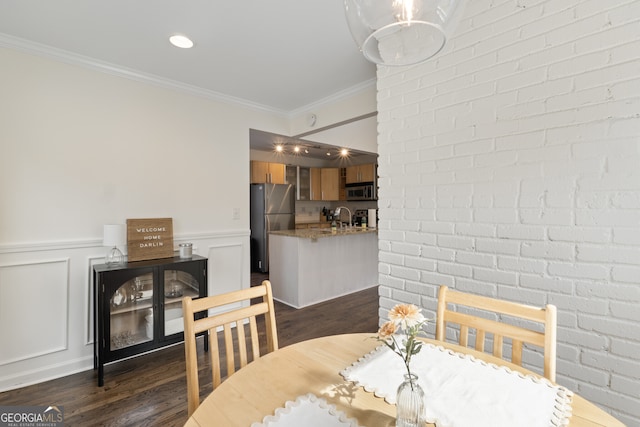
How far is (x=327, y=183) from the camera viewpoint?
7.00 meters

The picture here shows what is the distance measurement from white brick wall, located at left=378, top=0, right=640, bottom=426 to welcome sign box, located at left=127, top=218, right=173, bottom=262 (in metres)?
2.10

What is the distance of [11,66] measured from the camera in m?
2.15

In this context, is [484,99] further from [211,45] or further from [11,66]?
[11,66]

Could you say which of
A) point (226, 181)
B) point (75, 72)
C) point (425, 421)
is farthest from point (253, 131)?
point (425, 421)

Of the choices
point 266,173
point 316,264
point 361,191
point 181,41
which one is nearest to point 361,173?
point 361,191

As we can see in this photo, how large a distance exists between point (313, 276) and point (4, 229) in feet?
9.44

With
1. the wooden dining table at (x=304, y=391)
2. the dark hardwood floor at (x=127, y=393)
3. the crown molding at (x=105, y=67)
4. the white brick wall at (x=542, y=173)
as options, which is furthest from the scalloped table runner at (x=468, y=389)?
the crown molding at (x=105, y=67)

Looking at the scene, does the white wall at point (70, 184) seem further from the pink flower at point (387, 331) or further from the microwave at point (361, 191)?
the microwave at point (361, 191)

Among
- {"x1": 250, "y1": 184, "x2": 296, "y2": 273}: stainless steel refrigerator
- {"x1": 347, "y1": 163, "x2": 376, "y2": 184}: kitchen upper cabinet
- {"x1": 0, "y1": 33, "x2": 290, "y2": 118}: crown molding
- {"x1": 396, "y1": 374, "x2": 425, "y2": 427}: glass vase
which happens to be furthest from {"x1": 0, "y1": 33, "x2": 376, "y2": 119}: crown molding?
{"x1": 347, "y1": 163, "x2": 376, "y2": 184}: kitchen upper cabinet

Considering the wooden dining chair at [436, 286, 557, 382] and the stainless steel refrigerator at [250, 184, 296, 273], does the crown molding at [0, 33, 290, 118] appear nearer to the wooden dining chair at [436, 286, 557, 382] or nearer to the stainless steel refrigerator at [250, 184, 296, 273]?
the stainless steel refrigerator at [250, 184, 296, 273]

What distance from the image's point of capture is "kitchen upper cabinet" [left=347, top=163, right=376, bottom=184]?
6477mm

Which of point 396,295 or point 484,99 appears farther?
point 396,295

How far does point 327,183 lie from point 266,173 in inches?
64.8

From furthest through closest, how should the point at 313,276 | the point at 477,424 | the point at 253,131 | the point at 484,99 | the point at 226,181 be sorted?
the point at 313,276 → the point at 253,131 → the point at 226,181 → the point at 484,99 → the point at 477,424
